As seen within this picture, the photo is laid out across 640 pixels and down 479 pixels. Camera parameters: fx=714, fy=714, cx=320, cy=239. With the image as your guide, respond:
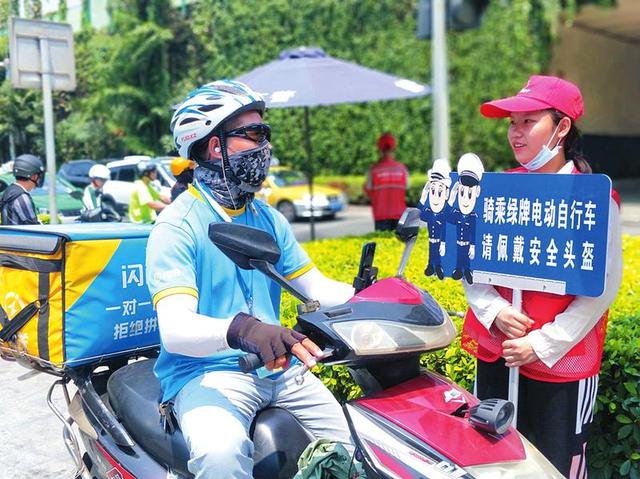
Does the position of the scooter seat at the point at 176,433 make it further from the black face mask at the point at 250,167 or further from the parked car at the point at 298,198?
the parked car at the point at 298,198

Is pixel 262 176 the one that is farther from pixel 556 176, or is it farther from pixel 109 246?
pixel 556 176

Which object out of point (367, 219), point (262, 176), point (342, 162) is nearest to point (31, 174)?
point (262, 176)

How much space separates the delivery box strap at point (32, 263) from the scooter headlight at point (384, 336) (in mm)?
1247

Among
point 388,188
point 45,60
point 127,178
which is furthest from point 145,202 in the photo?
point 388,188

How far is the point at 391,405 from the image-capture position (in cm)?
190

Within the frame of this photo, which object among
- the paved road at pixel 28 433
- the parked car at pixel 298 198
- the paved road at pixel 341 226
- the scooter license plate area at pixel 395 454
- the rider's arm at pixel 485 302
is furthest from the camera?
the parked car at pixel 298 198

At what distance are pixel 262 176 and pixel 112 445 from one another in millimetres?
1080

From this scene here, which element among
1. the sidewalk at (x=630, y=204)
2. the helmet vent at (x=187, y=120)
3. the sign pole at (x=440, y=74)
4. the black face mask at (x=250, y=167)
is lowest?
the sidewalk at (x=630, y=204)

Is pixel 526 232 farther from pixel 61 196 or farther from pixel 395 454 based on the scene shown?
pixel 61 196

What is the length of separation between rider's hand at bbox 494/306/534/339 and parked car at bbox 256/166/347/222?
49.3ft

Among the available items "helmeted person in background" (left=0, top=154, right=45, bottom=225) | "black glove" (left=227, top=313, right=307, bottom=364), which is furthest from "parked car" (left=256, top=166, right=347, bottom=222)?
"black glove" (left=227, top=313, right=307, bottom=364)

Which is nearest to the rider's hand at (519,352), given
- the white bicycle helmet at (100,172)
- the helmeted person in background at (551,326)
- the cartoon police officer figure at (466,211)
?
the helmeted person in background at (551,326)

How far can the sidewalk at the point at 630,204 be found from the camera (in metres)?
14.1

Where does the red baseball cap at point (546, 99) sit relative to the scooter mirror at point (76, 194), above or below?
above
